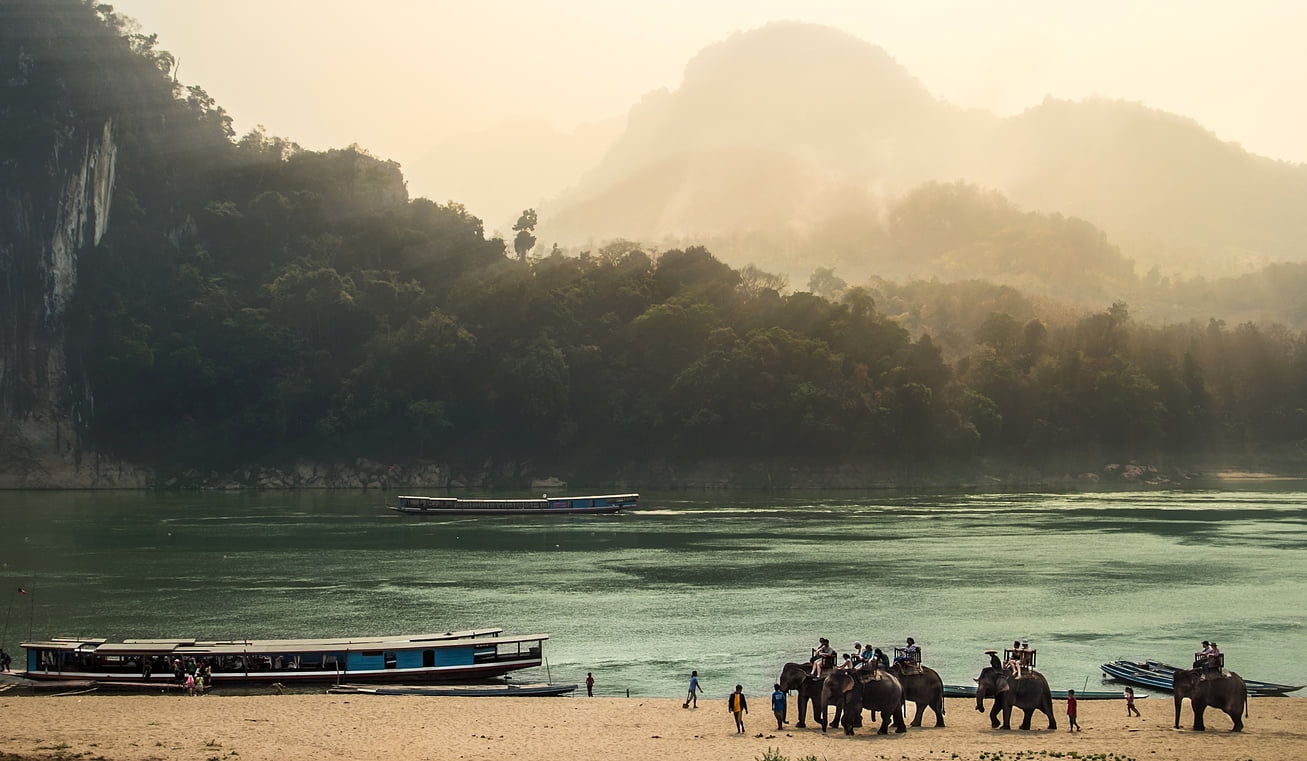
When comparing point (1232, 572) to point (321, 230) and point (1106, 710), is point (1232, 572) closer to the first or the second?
point (1106, 710)

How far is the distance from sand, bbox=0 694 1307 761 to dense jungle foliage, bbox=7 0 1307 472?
300ft

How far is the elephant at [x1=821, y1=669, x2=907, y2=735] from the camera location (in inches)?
1105

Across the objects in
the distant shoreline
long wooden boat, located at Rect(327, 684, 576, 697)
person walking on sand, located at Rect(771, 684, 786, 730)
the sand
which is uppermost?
the distant shoreline

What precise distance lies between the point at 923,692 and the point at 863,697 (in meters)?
1.72

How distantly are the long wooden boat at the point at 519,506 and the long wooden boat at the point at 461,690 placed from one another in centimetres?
5751

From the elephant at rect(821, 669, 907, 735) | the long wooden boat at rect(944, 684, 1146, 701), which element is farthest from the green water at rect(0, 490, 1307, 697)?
the elephant at rect(821, 669, 907, 735)

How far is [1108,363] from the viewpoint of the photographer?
138 meters

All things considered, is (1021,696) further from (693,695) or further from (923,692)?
(693,695)

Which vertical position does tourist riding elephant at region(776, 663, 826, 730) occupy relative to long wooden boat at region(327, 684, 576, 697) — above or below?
above

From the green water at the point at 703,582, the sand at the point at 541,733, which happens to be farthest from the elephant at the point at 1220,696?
the green water at the point at 703,582

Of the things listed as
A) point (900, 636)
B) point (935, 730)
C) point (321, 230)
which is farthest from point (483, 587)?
point (321, 230)

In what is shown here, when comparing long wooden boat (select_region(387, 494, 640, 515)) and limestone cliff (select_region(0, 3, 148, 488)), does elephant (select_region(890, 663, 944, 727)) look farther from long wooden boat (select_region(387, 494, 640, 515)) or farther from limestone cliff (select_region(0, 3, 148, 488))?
limestone cliff (select_region(0, 3, 148, 488))

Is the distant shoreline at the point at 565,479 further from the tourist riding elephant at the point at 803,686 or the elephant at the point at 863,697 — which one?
the elephant at the point at 863,697

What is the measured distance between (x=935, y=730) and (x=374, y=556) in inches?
1706
